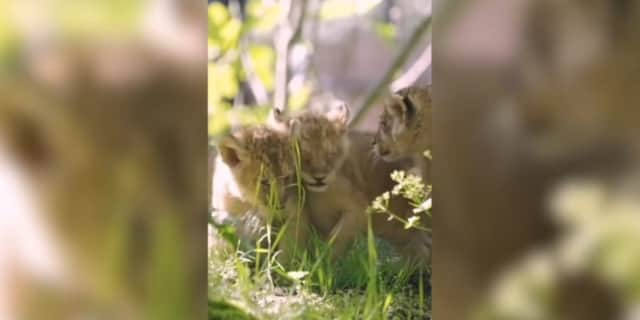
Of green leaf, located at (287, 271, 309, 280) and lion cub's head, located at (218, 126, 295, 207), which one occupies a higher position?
lion cub's head, located at (218, 126, 295, 207)

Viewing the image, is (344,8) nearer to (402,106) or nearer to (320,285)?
(402,106)

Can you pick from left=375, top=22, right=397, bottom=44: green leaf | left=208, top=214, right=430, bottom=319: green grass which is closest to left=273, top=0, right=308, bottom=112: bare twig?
left=375, top=22, right=397, bottom=44: green leaf

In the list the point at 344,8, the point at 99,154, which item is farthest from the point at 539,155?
the point at 99,154

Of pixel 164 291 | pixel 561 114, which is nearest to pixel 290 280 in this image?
pixel 164 291

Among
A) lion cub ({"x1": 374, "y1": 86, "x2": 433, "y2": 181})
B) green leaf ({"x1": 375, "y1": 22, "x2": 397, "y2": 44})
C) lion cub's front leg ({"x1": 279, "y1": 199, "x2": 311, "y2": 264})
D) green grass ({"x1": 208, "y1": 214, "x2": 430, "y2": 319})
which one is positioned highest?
green leaf ({"x1": 375, "y1": 22, "x2": 397, "y2": 44})

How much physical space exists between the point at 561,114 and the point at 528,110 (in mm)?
37

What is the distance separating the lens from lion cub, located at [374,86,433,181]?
0.90m

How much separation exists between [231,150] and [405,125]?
0.26 metres

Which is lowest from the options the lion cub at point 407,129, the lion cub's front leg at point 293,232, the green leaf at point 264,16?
the lion cub's front leg at point 293,232

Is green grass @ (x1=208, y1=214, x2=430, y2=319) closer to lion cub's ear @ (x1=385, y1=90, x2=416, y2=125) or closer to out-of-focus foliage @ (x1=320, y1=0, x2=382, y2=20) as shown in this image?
lion cub's ear @ (x1=385, y1=90, x2=416, y2=125)

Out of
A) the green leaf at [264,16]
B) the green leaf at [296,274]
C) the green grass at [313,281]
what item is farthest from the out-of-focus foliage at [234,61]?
the green leaf at [296,274]

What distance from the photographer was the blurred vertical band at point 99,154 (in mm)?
700

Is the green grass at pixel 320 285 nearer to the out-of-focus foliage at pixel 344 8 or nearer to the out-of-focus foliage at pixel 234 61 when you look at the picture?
the out-of-focus foliage at pixel 234 61

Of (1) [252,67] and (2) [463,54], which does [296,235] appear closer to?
(1) [252,67]
